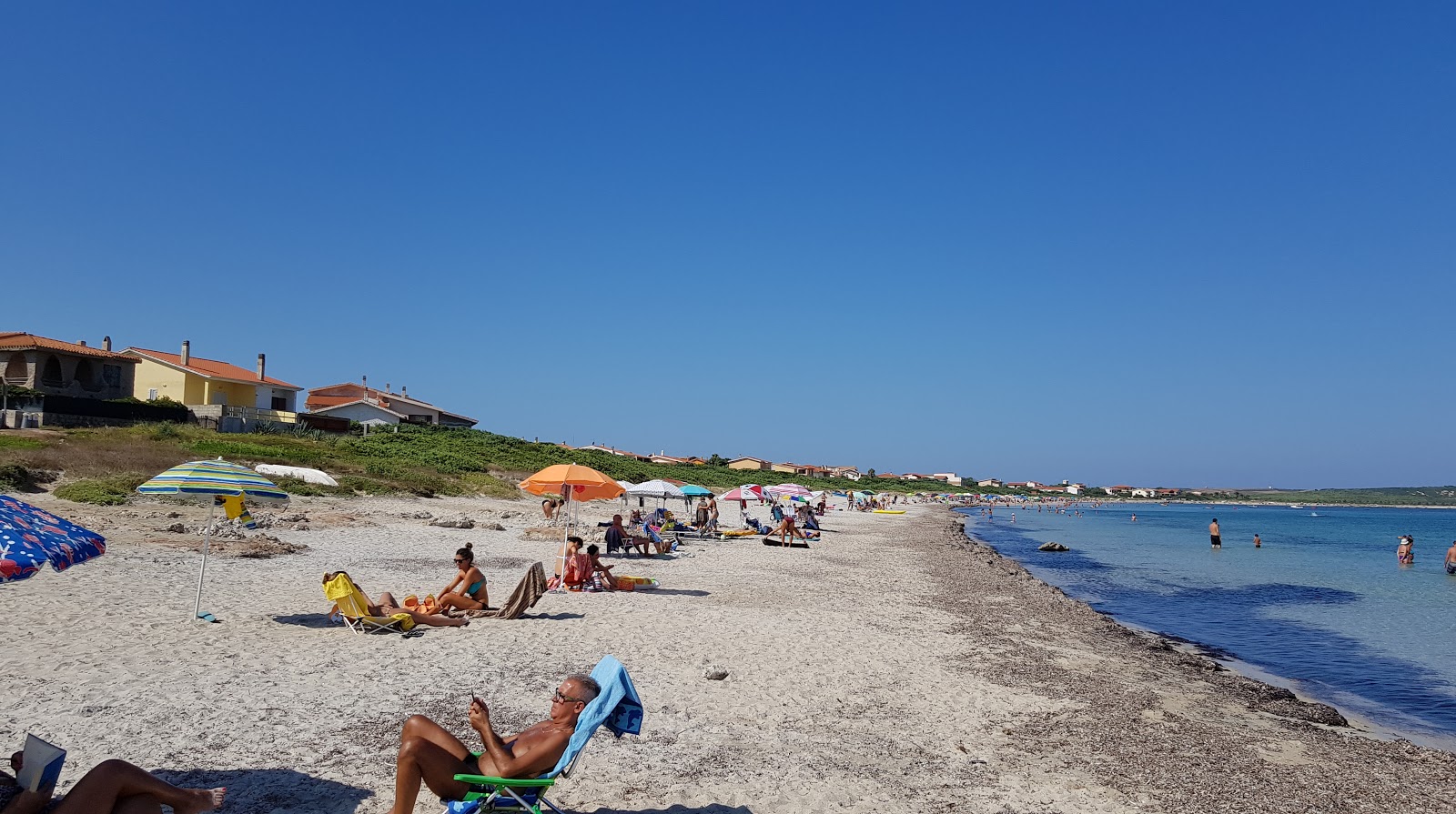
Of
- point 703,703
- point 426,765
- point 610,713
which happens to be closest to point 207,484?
point 703,703

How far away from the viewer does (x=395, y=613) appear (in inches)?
377

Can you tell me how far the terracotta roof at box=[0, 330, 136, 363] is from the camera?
37.3m

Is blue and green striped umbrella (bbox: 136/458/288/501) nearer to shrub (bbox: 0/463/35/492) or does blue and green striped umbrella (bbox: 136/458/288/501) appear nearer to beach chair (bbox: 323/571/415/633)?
beach chair (bbox: 323/571/415/633)

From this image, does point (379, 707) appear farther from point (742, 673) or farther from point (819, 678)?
point (819, 678)

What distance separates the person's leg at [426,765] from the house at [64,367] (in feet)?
132

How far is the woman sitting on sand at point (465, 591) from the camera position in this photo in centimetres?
1059

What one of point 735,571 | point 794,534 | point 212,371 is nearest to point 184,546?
point 735,571

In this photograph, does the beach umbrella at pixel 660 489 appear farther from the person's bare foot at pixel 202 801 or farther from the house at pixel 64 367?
the house at pixel 64 367

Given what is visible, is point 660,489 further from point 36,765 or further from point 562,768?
point 36,765

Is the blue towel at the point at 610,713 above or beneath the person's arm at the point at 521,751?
above

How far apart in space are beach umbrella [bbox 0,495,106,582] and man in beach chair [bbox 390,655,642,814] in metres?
1.73

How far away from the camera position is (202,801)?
4285 millimetres

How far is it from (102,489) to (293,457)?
37.4 ft

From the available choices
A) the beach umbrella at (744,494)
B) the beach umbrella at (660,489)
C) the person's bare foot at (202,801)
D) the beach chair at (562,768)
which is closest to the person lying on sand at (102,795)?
the person's bare foot at (202,801)
